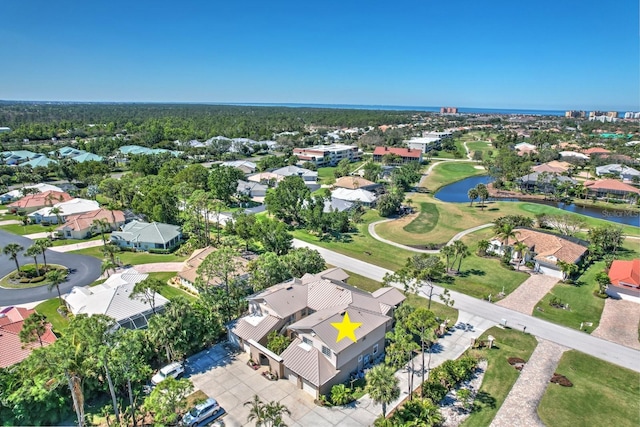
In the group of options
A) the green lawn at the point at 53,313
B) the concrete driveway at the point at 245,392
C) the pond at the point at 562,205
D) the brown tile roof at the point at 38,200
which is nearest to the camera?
the concrete driveway at the point at 245,392

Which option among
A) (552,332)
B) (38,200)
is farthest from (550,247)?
(38,200)

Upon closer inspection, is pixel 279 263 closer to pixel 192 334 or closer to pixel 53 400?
pixel 192 334

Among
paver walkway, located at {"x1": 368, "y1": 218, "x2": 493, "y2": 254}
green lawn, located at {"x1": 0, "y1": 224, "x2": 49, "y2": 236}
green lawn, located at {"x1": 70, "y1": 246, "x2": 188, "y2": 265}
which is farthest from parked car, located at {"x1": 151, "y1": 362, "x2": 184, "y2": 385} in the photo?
green lawn, located at {"x1": 0, "y1": 224, "x2": 49, "y2": 236}

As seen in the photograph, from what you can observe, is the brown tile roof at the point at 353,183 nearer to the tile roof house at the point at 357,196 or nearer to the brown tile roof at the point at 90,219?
the tile roof house at the point at 357,196

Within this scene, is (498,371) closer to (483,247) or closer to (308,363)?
(308,363)

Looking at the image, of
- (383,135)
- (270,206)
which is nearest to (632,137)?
(383,135)

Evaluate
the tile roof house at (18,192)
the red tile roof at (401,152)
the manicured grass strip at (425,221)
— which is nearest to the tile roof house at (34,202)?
the tile roof house at (18,192)

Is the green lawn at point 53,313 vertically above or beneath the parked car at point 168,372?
beneath

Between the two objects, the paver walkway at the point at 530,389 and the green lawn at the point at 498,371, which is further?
the green lawn at the point at 498,371

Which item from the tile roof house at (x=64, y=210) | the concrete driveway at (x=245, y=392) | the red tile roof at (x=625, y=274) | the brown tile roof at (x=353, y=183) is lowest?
the concrete driveway at (x=245, y=392)
